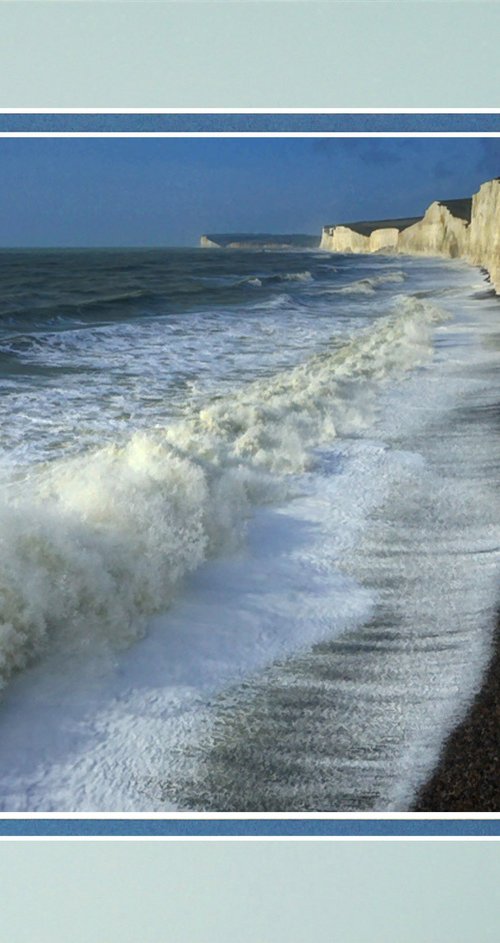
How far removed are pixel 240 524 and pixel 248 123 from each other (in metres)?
0.92

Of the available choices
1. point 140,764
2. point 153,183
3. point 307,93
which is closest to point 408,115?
point 307,93

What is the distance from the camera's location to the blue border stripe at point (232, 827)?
1987mm

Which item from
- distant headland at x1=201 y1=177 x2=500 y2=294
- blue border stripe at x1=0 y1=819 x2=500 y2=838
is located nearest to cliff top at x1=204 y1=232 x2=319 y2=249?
distant headland at x1=201 y1=177 x2=500 y2=294

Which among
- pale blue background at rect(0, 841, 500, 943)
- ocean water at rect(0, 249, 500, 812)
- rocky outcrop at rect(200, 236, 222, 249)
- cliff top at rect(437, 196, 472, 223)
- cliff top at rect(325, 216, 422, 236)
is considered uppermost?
cliff top at rect(437, 196, 472, 223)

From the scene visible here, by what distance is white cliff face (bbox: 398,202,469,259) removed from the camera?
7.59 ft

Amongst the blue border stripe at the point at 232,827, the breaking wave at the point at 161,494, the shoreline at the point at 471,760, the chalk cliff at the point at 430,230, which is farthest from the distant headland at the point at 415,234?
the blue border stripe at the point at 232,827

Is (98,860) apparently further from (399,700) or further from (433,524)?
(433,524)

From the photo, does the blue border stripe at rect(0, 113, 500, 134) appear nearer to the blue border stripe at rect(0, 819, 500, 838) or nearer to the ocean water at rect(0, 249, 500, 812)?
the ocean water at rect(0, 249, 500, 812)

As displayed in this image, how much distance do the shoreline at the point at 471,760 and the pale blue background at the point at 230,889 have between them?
0.18m

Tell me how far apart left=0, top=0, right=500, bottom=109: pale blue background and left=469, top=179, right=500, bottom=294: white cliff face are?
0.21 m

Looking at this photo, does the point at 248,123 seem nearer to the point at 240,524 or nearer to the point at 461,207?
the point at 461,207

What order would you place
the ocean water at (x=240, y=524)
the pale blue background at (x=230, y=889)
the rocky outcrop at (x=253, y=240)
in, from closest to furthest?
1. the ocean water at (x=240, y=524)
2. the pale blue background at (x=230, y=889)
3. the rocky outcrop at (x=253, y=240)

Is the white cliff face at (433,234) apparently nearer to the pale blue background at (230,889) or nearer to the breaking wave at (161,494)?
the breaking wave at (161,494)

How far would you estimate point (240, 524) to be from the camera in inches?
86.3
